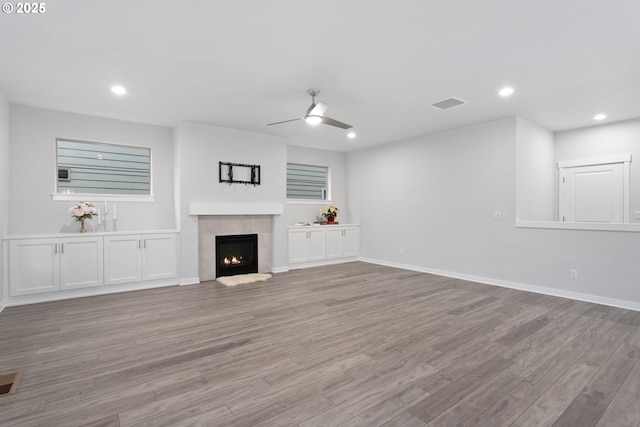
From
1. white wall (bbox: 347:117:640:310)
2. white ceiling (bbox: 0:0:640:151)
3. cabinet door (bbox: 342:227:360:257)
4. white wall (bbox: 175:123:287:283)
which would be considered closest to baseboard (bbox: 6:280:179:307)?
white wall (bbox: 175:123:287:283)

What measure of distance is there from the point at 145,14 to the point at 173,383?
2867 mm

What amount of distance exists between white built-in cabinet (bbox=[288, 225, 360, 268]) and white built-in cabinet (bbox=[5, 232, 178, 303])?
243cm

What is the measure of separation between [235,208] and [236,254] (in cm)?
94

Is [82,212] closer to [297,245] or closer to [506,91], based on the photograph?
[297,245]

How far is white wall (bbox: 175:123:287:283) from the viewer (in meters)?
5.43

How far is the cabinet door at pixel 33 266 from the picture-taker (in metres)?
4.17

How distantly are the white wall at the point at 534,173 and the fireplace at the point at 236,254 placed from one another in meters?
4.84

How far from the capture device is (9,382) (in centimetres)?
230

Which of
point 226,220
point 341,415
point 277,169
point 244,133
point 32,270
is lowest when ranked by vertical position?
point 341,415

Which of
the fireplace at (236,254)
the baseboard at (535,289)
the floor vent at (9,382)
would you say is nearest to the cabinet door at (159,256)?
the fireplace at (236,254)

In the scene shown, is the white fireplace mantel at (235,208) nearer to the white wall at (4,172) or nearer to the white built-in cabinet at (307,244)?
the white built-in cabinet at (307,244)

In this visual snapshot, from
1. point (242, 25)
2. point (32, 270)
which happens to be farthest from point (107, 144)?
point (242, 25)

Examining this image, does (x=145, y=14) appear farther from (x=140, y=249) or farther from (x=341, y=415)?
(x=140, y=249)

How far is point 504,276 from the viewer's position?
5.23 metres
